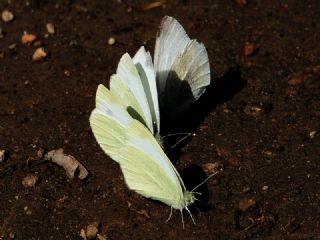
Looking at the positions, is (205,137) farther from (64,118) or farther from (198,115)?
(64,118)

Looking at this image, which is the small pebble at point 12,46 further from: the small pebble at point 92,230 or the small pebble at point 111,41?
the small pebble at point 92,230

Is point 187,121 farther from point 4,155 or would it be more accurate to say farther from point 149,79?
point 4,155

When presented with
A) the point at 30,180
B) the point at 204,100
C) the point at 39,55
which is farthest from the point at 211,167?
the point at 39,55

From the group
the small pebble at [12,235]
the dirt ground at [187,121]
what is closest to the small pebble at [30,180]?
the dirt ground at [187,121]

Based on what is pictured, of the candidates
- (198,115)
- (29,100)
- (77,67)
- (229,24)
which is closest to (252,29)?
(229,24)

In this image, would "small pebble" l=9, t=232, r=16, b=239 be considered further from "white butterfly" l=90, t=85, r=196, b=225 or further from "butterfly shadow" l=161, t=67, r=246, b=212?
"butterfly shadow" l=161, t=67, r=246, b=212

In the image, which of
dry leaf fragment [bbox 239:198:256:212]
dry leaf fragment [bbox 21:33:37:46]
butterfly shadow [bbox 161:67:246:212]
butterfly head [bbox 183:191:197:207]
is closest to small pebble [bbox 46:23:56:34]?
dry leaf fragment [bbox 21:33:37:46]
